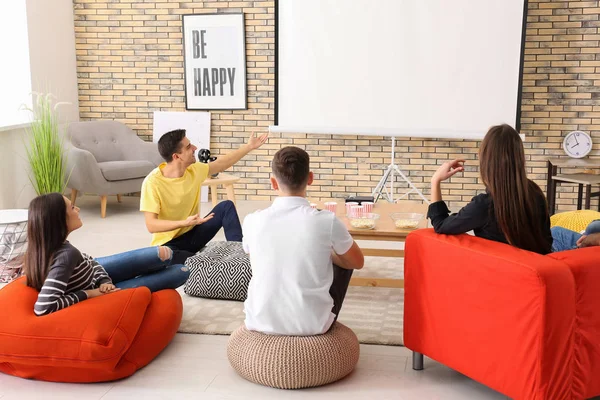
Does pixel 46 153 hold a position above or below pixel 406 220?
above

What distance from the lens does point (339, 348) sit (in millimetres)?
2785

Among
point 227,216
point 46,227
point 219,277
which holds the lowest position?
point 219,277

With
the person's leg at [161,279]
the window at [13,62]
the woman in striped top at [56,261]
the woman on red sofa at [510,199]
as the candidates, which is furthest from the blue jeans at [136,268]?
the window at [13,62]

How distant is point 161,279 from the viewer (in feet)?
12.0

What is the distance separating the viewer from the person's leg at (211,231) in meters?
4.25

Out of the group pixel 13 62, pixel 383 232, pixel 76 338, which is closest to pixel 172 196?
pixel 383 232

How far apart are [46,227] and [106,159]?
4.15 meters

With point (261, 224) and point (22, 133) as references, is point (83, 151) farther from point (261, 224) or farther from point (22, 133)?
point (261, 224)

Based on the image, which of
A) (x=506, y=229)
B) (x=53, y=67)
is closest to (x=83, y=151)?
(x=53, y=67)

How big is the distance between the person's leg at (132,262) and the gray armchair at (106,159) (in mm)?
2859

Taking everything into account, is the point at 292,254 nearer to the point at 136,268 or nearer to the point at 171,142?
the point at 136,268

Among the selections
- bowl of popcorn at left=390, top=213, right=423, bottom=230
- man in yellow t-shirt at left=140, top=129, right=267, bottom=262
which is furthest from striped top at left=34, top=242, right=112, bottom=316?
bowl of popcorn at left=390, top=213, right=423, bottom=230

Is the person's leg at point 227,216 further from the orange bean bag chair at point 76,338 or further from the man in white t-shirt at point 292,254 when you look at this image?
the man in white t-shirt at point 292,254

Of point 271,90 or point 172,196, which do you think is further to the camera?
point 271,90
